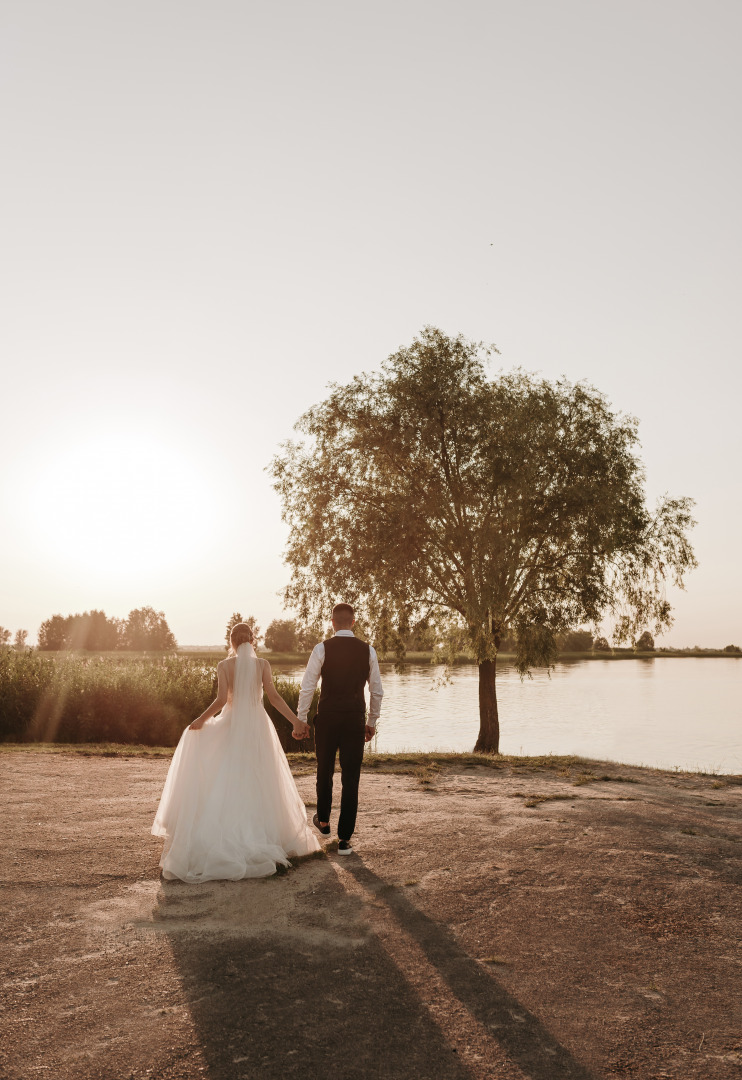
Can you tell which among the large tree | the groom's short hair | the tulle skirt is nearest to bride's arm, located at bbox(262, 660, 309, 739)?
the tulle skirt

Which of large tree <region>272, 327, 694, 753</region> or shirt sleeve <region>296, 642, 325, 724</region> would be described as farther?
large tree <region>272, 327, 694, 753</region>

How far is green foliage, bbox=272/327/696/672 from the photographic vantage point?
69.5 feet

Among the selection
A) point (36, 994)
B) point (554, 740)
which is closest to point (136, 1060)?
point (36, 994)

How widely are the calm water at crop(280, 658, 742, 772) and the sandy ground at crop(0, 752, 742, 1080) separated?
15.3 meters

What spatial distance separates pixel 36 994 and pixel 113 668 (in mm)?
20082

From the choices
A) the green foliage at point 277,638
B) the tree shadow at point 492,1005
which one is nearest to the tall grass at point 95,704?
the tree shadow at point 492,1005

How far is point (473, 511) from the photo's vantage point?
2214 centimetres

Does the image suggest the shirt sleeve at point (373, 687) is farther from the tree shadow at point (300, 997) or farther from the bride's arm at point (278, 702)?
the tree shadow at point (300, 997)

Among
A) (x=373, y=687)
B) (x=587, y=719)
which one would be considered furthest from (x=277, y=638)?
(x=373, y=687)

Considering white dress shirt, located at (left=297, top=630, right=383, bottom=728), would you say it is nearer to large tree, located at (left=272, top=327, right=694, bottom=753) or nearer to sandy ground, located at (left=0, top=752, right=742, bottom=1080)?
sandy ground, located at (left=0, top=752, right=742, bottom=1080)

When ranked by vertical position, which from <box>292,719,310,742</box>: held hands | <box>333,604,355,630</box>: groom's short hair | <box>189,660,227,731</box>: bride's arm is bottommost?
<box>292,719,310,742</box>: held hands

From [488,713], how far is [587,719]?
17776mm

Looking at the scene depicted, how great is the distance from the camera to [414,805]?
1078 cm

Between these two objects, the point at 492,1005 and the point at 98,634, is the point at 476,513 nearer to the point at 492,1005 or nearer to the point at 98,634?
the point at 492,1005
